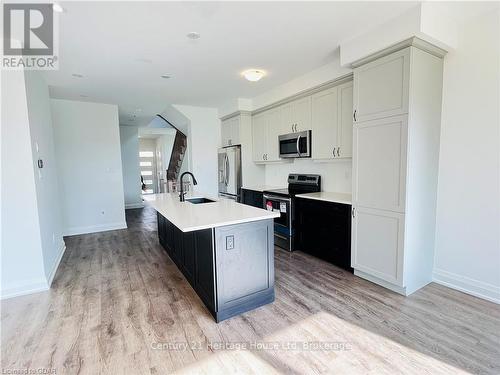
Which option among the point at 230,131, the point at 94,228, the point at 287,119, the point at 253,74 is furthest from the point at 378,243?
the point at 94,228

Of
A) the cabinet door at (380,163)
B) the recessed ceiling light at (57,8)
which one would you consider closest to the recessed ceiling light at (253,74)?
the cabinet door at (380,163)

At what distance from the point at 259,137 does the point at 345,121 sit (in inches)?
79.2

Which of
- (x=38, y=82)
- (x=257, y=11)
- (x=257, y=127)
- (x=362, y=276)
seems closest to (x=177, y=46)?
(x=257, y=11)

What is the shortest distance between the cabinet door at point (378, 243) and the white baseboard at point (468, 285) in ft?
2.08

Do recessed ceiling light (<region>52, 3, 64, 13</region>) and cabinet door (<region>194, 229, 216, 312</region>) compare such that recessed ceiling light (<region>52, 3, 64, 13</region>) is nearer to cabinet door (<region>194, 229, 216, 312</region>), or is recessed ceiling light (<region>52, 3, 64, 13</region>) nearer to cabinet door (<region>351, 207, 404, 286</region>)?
cabinet door (<region>194, 229, 216, 312</region>)

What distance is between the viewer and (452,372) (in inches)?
66.2

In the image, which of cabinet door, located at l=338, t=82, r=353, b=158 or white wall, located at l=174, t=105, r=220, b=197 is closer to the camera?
cabinet door, located at l=338, t=82, r=353, b=158

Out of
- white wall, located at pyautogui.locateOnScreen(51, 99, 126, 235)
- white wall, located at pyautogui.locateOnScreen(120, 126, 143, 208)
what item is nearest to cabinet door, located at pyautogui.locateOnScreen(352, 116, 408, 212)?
white wall, located at pyautogui.locateOnScreen(51, 99, 126, 235)

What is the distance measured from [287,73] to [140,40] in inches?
78.8

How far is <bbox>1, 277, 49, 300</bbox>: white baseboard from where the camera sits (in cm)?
278

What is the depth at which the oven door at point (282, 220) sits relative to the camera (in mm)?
3903

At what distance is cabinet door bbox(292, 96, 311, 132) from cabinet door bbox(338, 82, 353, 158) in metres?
0.57

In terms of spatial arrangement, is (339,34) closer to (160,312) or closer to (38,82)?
(160,312)

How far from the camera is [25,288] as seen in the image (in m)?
2.86
